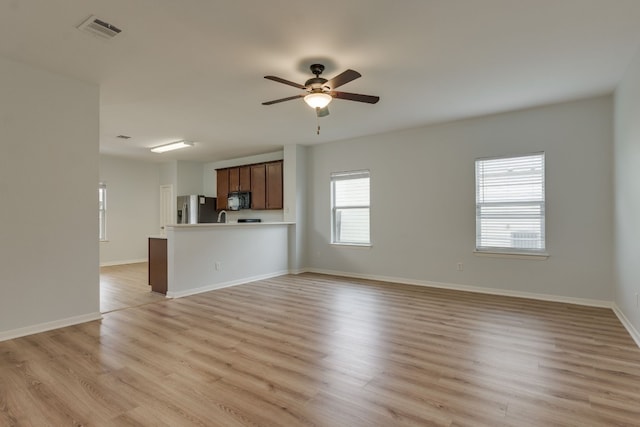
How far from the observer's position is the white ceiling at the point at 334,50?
244cm

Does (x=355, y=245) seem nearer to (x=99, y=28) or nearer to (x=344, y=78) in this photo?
(x=344, y=78)

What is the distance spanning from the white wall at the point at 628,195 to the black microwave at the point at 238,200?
632cm

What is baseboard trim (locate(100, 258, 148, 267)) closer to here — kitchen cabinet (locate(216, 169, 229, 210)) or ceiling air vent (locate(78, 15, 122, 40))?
kitchen cabinet (locate(216, 169, 229, 210))

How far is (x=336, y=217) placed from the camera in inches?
268

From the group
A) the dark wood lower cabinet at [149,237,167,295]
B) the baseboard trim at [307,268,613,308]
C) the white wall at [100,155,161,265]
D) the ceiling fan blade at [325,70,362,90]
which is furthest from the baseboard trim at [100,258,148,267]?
the ceiling fan blade at [325,70,362,90]

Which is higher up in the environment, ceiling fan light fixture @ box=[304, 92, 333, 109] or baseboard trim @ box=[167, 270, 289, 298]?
ceiling fan light fixture @ box=[304, 92, 333, 109]

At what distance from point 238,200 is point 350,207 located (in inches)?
112

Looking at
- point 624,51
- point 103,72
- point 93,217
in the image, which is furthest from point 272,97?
point 624,51

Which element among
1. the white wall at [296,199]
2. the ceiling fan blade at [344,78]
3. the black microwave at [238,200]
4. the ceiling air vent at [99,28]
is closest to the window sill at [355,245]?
the white wall at [296,199]

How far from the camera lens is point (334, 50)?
3016mm

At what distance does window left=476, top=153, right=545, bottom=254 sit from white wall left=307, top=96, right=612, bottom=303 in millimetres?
112

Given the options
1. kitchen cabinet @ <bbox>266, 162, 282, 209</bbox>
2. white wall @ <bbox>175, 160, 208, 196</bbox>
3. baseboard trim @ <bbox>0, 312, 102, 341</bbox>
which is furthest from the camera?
white wall @ <bbox>175, 160, 208, 196</bbox>

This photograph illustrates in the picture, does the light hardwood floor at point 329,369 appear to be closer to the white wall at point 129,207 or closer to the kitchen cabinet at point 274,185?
the kitchen cabinet at point 274,185

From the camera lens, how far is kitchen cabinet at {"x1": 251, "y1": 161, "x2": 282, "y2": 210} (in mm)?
7291
